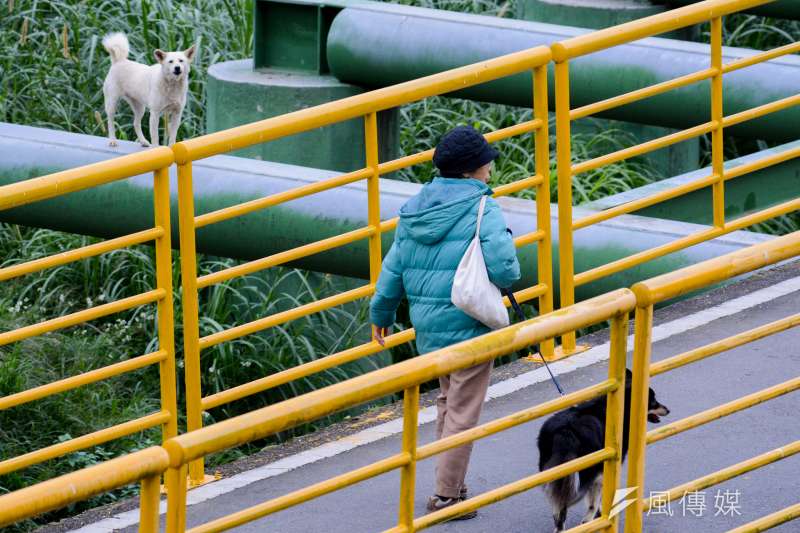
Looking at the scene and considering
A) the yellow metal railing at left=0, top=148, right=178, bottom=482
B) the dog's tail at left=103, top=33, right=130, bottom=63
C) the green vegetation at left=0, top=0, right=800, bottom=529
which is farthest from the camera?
the green vegetation at left=0, top=0, right=800, bottom=529

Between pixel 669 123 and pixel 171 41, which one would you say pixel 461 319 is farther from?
pixel 171 41

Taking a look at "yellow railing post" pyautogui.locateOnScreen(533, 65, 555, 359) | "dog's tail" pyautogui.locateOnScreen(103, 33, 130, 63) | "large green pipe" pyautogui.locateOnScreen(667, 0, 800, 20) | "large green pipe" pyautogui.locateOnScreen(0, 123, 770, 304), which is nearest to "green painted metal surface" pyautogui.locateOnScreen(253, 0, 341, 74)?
"dog's tail" pyautogui.locateOnScreen(103, 33, 130, 63)

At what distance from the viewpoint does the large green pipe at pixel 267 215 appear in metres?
6.72

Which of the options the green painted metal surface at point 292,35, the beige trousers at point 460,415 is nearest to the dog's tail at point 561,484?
the beige trousers at point 460,415

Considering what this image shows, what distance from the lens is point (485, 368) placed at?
5055 millimetres

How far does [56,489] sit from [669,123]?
624cm

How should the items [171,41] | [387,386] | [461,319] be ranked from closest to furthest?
[387,386], [461,319], [171,41]

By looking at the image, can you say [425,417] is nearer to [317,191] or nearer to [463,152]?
Result: [317,191]

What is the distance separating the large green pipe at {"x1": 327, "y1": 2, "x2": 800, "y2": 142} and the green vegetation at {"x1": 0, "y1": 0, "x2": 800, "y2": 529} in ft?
3.02

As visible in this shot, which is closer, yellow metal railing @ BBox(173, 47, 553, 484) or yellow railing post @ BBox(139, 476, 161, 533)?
yellow railing post @ BBox(139, 476, 161, 533)

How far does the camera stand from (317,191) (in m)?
5.70

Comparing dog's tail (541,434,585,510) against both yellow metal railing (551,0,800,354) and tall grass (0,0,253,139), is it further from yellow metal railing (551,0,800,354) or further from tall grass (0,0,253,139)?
tall grass (0,0,253,139)

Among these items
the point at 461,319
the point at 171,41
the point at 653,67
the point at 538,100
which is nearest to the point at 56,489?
the point at 461,319

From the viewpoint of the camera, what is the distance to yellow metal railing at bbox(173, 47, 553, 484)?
5.38 m
